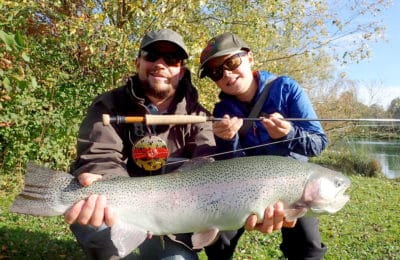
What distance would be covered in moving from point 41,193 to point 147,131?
0.98m

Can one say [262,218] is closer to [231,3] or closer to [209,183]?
[209,183]

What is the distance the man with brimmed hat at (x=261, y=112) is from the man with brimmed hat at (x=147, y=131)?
0.21m

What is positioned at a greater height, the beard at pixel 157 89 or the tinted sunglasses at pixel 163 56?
the tinted sunglasses at pixel 163 56

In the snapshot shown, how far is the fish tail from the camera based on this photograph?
2.52 m

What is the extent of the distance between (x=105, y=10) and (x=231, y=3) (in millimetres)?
3557

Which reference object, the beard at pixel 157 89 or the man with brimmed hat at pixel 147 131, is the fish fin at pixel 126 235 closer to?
the man with brimmed hat at pixel 147 131

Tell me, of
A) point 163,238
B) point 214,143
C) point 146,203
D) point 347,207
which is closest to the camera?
point 146,203

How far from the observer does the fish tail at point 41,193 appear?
8.28ft

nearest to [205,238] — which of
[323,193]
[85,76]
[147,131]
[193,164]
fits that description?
[193,164]

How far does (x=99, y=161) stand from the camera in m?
3.00

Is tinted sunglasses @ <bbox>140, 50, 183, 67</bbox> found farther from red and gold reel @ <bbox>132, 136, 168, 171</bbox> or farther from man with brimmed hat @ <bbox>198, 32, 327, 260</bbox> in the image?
red and gold reel @ <bbox>132, 136, 168, 171</bbox>

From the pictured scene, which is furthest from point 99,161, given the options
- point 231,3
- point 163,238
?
point 231,3

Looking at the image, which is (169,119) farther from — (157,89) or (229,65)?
(229,65)

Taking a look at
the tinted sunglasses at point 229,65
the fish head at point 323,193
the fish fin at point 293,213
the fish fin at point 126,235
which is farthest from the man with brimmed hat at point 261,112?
the fish fin at point 126,235
